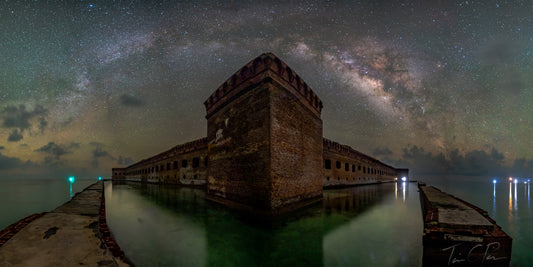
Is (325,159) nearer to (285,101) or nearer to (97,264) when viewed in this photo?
(285,101)

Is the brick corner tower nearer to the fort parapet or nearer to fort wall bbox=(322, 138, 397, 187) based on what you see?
the fort parapet

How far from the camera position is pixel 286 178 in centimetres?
813

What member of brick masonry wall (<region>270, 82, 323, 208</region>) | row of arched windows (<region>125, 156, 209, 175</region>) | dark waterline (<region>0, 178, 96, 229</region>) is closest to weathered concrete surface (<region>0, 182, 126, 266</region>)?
brick masonry wall (<region>270, 82, 323, 208</region>)

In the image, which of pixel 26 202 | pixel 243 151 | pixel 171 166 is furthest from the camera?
pixel 171 166

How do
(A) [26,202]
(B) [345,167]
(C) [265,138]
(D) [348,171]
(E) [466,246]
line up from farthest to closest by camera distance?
(D) [348,171], (B) [345,167], (A) [26,202], (C) [265,138], (E) [466,246]

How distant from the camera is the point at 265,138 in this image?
750 cm

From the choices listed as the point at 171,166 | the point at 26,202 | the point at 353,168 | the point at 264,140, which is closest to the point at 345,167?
the point at 353,168

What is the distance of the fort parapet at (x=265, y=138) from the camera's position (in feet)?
24.8

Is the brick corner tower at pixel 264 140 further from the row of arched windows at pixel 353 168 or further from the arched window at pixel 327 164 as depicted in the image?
the row of arched windows at pixel 353 168

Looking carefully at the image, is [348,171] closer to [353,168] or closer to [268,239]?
[353,168]

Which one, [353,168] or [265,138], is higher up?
[265,138]

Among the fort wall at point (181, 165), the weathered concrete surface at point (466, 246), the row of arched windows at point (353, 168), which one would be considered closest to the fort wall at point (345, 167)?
the row of arched windows at point (353, 168)

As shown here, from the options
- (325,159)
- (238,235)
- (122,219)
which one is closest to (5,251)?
(238,235)

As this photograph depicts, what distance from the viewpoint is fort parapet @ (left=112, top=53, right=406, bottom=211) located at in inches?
297
